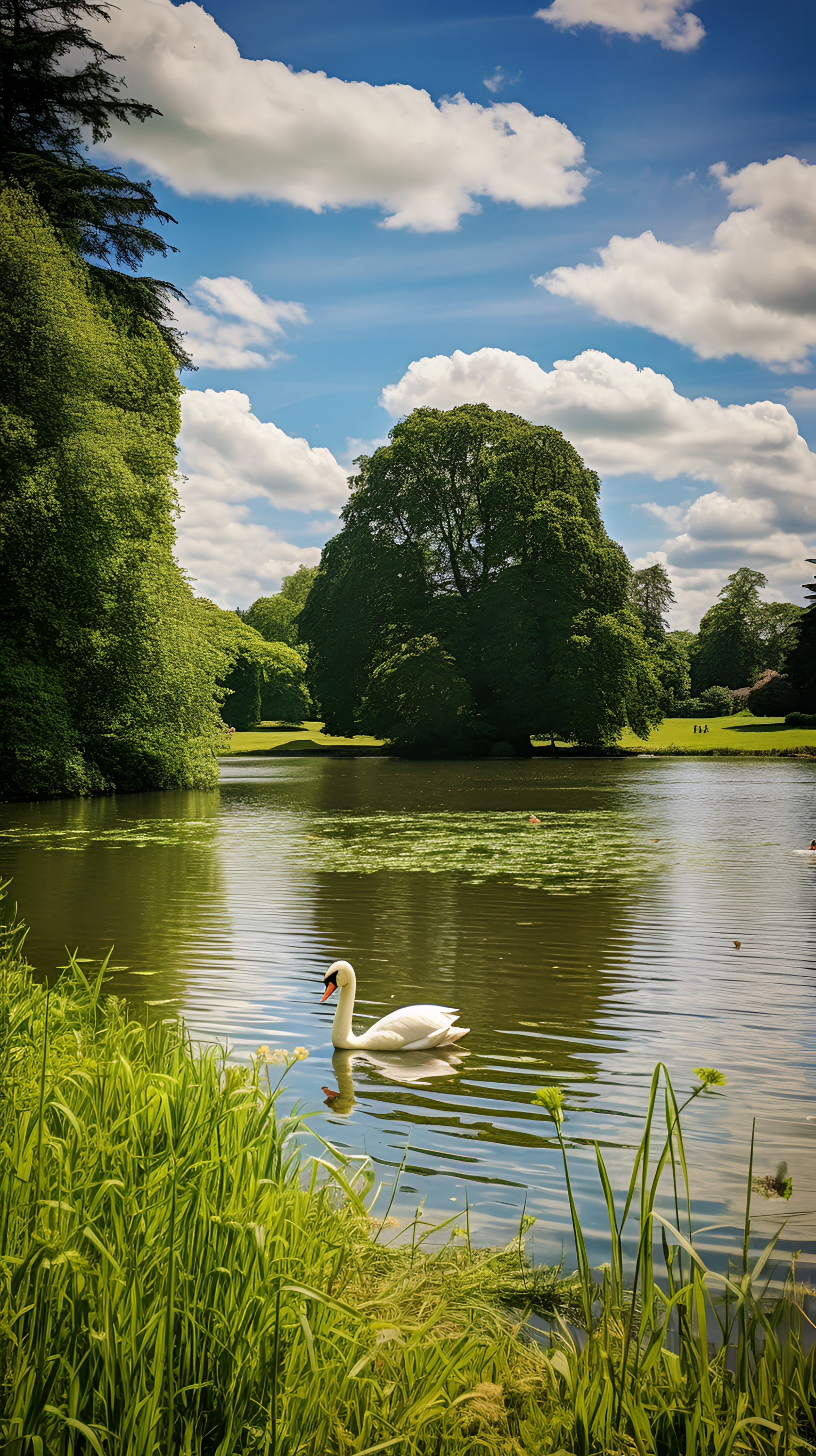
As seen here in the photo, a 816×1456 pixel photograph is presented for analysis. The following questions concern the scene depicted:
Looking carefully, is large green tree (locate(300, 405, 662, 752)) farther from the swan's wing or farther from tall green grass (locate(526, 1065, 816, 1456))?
tall green grass (locate(526, 1065, 816, 1456))

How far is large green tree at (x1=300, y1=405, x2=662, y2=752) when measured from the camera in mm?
Result: 46469

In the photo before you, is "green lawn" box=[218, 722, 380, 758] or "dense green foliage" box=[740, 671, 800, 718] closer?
"green lawn" box=[218, 722, 380, 758]

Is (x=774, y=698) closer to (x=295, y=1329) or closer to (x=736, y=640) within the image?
(x=736, y=640)

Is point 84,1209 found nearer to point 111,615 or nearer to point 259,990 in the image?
point 259,990

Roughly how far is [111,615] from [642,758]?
29.6m

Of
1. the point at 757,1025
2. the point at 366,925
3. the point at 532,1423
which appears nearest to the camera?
the point at 532,1423

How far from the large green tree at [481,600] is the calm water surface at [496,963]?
2534 cm

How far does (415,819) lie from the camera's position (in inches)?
848

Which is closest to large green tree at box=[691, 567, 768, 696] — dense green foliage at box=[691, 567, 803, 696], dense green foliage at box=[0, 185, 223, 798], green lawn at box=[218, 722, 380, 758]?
dense green foliage at box=[691, 567, 803, 696]

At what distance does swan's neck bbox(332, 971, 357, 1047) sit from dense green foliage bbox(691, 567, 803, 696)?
89.6 meters

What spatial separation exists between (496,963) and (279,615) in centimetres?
10044

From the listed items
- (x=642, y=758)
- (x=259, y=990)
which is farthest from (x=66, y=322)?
(x=642, y=758)

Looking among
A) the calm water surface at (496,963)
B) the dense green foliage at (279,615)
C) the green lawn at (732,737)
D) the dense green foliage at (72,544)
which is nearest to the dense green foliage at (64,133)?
the dense green foliage at (72,544)

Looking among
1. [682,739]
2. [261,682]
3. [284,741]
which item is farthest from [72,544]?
[261,682]
